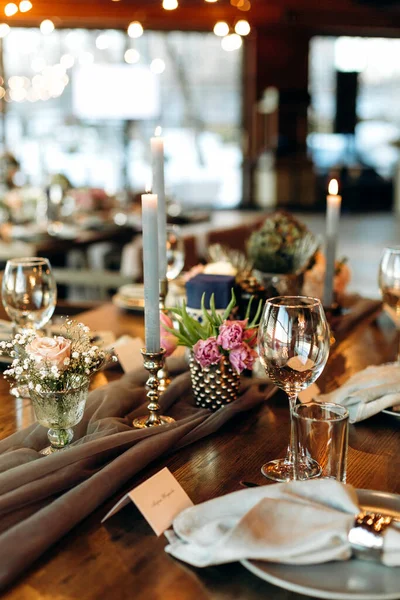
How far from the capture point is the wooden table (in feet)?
2.60

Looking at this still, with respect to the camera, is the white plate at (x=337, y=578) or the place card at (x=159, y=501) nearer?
the white plate at (x=337, y=578)

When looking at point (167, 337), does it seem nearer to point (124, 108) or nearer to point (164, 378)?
point (164, 378)

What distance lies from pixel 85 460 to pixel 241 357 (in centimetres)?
36

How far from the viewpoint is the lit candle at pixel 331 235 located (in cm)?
185

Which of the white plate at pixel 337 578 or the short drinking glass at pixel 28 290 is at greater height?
the short drinking glass at pixel 28 290

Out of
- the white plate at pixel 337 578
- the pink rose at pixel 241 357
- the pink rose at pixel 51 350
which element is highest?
the pink rose at pixel 51 350

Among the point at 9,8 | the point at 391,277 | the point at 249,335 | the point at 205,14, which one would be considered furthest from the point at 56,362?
the point at 205,14

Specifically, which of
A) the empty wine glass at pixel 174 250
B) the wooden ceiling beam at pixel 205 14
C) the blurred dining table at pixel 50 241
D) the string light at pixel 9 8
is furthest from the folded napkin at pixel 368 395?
the wooden ceiling beam at pixel 205 14

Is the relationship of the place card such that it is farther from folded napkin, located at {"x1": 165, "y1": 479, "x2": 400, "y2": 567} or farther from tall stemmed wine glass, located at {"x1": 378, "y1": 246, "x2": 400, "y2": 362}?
tall stemmed wine glass, located at {"x1": 378, "y1": 246, "x2": 400, "y2": 362}

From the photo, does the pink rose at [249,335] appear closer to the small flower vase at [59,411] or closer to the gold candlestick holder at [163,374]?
the gold candlestick holder at [163,374]

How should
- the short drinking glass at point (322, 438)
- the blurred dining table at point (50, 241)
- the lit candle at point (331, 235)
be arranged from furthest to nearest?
the blurred dining table at point (50, 241) → the lit candle at point (331, 235) → the short drinking glass at point (322, 438)

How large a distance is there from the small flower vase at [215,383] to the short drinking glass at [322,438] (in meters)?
0.29

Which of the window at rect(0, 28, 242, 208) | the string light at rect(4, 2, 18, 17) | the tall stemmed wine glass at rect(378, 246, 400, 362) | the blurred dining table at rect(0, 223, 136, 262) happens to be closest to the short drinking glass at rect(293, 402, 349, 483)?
the tall stemmed wine glass at rect(378, 246, 400, 362)

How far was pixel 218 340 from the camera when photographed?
50.5 inches
